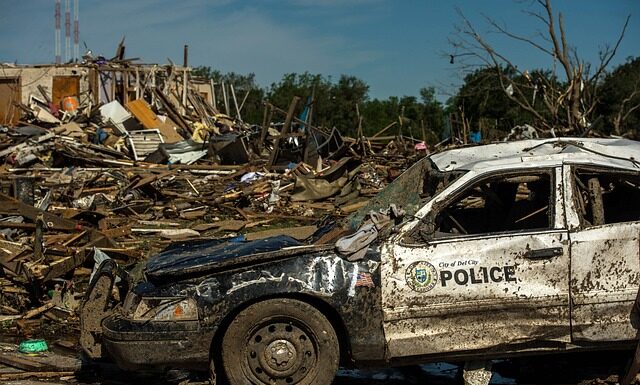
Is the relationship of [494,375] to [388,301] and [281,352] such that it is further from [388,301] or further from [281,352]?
[281,352]

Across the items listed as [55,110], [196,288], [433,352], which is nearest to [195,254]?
[196,288]

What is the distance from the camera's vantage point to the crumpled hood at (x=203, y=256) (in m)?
5.52

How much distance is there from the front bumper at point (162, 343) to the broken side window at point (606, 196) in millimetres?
2747

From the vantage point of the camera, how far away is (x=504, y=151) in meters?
6.31

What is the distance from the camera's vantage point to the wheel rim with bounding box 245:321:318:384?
551 centimetres

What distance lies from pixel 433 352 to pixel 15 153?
1889 cm

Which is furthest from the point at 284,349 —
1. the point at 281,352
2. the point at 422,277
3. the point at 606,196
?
the point at 606,196

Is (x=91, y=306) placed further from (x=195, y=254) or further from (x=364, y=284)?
(x=364, y=284)

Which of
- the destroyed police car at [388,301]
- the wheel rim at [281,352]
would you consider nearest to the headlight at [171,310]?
the destroyed police car at [388,301]

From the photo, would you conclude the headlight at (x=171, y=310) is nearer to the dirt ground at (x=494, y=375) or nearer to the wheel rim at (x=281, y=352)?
the wheel rim at (x=281, y=352)

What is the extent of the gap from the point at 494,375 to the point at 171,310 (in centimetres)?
270

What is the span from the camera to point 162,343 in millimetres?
5441

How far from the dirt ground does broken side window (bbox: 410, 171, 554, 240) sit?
111 centimetres

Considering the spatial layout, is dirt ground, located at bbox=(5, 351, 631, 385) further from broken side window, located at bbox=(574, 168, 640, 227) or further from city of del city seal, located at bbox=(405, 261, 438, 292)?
city of del city seal, located at bbox=(405, 261, 438, 292)
